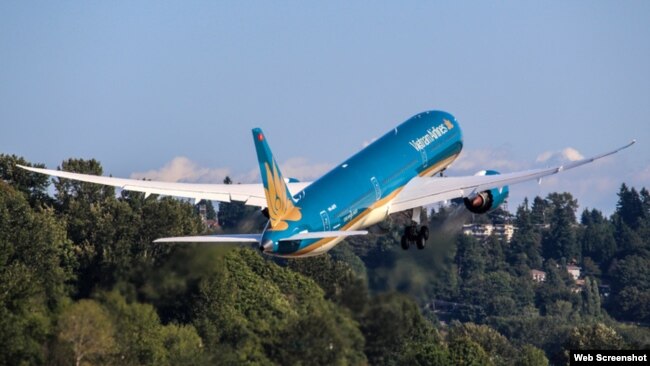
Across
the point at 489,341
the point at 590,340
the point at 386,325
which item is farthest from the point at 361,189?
the point at 489,341

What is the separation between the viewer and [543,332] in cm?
19525

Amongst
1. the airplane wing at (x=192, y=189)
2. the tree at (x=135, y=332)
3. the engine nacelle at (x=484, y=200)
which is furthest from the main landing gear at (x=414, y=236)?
the tree at (x=135, y=332)

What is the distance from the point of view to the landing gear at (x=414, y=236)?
339 feet

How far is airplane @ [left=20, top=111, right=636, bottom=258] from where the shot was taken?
87688 millimetres

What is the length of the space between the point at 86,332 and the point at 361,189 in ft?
65.5

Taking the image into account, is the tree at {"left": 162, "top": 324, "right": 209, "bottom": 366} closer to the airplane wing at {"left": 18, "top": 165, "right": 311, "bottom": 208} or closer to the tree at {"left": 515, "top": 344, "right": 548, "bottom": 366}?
the airplane wing at {"left": 18, "top": 165, "right": 311, "bottom": 208}

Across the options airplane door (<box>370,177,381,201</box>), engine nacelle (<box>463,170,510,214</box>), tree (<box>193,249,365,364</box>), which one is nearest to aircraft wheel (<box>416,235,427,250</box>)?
→ engine nacelle (<box>463,170,510,214</box>)

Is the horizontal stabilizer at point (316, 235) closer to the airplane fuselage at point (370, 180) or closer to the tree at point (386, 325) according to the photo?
the airplane fuselage at point (370, 180)

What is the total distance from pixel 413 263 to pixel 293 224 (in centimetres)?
1782

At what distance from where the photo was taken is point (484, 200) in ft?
336

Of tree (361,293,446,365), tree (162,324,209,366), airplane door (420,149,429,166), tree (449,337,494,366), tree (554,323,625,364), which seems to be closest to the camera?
tree (162,324,209,366)

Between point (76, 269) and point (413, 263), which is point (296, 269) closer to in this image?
point (76, 269)

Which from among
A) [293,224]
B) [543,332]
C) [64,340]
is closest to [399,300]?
[293,224]

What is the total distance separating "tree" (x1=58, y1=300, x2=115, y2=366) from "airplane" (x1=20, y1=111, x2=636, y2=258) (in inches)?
210
